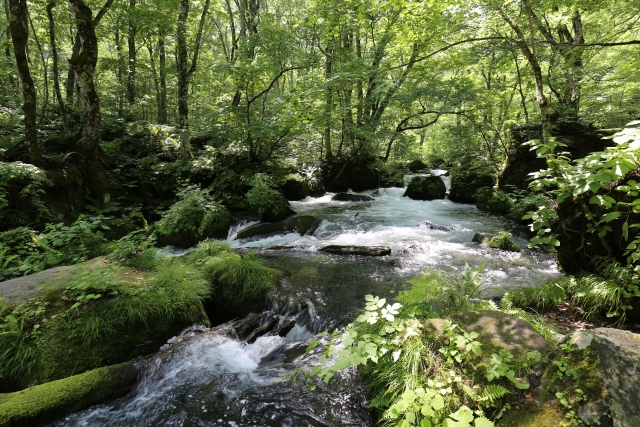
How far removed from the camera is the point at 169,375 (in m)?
3.63

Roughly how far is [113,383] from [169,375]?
1.89 feet

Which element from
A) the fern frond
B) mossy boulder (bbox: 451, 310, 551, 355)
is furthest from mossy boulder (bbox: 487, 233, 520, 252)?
the fern frond

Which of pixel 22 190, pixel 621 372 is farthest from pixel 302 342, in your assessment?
pixel 22 190

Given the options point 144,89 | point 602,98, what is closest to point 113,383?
point 602,98

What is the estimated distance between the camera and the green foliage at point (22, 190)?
6846 millimetres

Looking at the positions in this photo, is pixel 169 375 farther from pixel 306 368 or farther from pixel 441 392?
pixel 441 392

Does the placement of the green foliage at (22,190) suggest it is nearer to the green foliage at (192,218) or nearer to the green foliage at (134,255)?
the green foliage at (192,218)

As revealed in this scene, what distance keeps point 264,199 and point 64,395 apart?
8.09 metres

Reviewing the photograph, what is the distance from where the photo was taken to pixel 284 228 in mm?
10242

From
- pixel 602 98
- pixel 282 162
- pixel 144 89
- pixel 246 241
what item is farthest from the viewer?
pixel 144 89

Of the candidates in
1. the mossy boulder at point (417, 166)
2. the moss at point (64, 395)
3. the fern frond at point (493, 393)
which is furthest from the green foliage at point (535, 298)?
the mossy boulder at point (417, 166)

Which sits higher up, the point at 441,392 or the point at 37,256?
the point at 37,256

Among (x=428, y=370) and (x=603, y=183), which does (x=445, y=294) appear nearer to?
(x=428, y=370)

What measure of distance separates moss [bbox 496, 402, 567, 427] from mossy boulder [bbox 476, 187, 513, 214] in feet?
38.2
